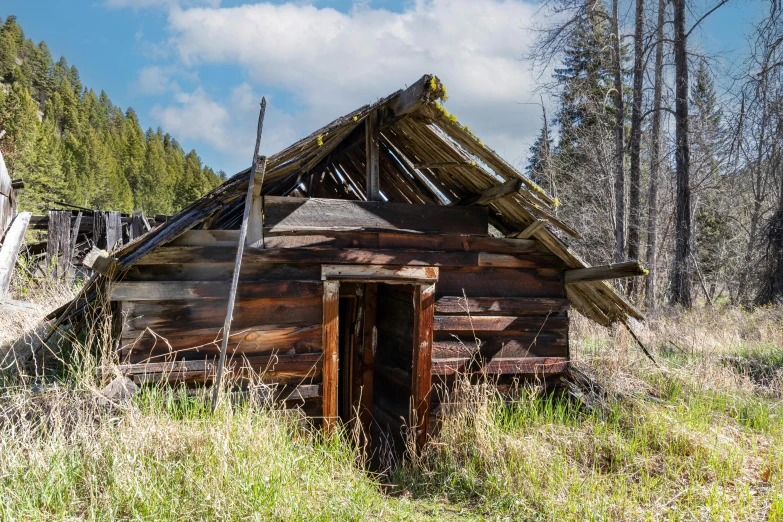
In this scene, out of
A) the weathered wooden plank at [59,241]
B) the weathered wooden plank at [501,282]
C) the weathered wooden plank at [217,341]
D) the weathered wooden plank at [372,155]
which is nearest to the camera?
the weathered wooden plank at [217,341]

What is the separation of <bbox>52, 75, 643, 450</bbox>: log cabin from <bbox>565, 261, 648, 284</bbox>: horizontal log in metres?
0.02

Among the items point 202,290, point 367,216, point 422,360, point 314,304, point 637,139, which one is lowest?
point 422,360

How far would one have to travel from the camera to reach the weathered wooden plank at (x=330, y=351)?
17.4ft

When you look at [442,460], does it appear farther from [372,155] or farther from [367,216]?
[372,155]

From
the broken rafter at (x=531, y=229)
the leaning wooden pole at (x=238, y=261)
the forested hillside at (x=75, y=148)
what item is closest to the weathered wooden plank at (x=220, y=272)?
the leaning wooden pole at (x=238, y=261)

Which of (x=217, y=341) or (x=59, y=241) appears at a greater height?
(x=59, y=241)

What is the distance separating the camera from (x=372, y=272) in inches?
218

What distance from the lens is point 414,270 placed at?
5.67m

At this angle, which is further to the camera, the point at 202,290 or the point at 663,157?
the point at 663,157

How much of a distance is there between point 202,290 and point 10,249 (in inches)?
258

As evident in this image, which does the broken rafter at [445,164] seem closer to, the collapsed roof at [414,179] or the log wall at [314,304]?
the collapsed roof at [414,179]

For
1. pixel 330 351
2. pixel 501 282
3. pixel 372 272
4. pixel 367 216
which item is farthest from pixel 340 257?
pixel 501 282

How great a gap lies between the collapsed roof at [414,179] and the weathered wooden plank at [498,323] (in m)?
0.50

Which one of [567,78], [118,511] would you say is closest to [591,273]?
[118,511]
